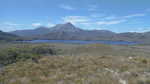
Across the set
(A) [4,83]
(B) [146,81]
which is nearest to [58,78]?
(A) [4,83]

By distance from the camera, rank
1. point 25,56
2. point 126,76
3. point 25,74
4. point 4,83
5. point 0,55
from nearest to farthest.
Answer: point 4,83, point 126,76, point 25,74, point 0,55, point 25,56

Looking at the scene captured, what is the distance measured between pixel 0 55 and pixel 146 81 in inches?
482

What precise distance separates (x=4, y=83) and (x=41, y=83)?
1.57 meters

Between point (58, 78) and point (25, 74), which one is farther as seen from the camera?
point (25, 74)

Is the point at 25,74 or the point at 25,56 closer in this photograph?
the point at 25,74

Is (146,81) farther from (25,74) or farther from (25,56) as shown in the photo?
(25,56)

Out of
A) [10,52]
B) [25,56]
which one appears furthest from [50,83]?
[10,52]

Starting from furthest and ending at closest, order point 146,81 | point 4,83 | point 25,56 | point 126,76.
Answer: point 25,56 < point 126,76 < point 4,83 < point 146,81

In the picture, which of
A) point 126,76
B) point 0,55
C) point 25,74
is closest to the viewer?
point 126,76

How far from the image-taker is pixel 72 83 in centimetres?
520

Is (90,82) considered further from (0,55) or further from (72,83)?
(0,55)

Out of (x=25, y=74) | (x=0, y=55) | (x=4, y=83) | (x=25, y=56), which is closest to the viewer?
(x=4, y=83)

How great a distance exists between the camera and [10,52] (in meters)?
13.6

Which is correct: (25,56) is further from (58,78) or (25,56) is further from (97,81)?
(97,81)
